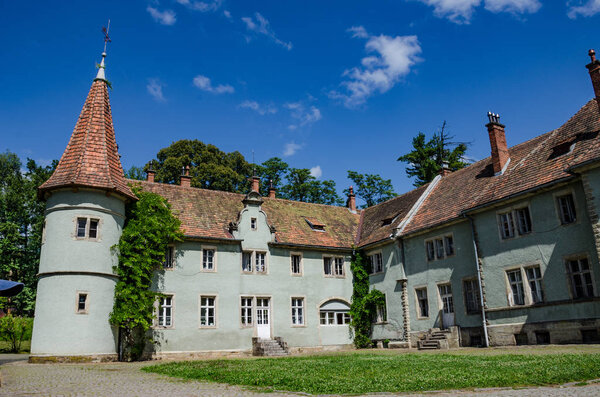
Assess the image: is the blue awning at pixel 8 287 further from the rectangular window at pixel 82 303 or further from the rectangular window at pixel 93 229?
the rectangular window at pixel 93 229

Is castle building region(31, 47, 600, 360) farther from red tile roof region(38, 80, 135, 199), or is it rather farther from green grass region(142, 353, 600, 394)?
green grass region(142, 353, 600, 394)

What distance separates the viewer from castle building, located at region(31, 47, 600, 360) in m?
18.6

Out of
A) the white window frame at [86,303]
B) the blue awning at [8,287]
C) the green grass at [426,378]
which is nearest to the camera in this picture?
the green grass at [426,378]

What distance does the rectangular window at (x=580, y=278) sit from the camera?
17.3 metres

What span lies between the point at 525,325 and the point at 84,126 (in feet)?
72.9

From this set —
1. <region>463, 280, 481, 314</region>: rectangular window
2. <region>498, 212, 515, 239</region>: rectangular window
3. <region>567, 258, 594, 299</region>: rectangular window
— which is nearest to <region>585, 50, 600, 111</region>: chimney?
<region>498, 212, 515, 239</region>: rectangular window

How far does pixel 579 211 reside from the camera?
701 inches

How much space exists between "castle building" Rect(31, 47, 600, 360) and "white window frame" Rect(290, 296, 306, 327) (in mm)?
112

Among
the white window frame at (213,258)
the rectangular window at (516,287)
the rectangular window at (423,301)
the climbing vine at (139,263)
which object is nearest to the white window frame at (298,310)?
the white window frame at (213,258)

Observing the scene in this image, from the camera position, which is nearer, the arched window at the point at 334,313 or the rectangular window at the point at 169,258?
the rectangular window at the point at 169,258

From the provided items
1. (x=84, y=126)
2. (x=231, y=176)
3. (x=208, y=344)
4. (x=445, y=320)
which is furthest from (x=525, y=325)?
(x=231, y=176)

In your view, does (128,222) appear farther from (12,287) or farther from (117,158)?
(12,287)

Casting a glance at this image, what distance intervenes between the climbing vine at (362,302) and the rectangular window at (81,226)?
1580 cm

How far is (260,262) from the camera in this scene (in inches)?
1061
